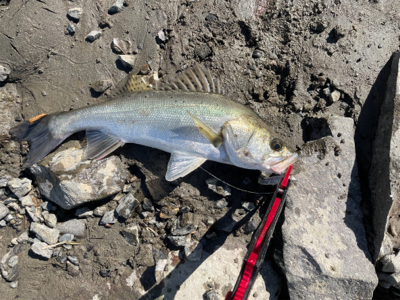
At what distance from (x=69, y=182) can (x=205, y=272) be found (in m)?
2.34

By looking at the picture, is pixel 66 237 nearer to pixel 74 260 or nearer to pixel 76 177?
pixel 74 260

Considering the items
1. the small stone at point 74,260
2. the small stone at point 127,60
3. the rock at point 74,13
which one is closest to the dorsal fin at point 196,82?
the small stone at point 127,60

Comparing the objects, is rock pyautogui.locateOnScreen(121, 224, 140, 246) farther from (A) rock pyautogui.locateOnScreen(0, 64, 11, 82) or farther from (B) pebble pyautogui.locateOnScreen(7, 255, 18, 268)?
(A) rock pyautogui.locateOnScreen(0, 64, 11, 82)

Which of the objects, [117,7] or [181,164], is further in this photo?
[117,7]

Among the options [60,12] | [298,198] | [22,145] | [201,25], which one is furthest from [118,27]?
[298,198]

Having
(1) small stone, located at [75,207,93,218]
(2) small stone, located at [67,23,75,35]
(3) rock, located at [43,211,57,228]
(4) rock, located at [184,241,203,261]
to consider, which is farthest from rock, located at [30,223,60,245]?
(2) small stone, located at [67,23,75,35]

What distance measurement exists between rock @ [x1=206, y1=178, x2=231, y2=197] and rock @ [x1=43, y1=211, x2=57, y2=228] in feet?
8.08

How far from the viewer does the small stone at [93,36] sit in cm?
381

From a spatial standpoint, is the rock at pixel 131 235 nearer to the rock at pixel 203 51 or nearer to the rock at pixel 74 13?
the rock at pixel 203 51

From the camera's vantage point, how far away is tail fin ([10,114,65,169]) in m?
3.60

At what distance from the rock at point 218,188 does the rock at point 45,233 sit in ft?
8.12

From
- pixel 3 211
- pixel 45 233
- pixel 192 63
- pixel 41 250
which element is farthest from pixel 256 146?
pixel 3 211

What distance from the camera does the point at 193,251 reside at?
3.48 metres

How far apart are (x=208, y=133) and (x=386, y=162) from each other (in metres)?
2.33
